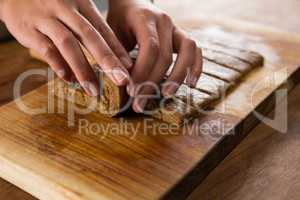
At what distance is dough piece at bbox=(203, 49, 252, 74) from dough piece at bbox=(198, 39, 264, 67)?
2 centimetres

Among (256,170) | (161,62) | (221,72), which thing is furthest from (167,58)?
(256,170)

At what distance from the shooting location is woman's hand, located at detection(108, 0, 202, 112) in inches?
42.3

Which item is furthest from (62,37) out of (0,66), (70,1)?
(0,66)

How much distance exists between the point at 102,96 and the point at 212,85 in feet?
1.08

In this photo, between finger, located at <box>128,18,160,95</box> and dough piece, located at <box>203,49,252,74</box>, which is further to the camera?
dough piece, located at <box>203,49,252,74</box>

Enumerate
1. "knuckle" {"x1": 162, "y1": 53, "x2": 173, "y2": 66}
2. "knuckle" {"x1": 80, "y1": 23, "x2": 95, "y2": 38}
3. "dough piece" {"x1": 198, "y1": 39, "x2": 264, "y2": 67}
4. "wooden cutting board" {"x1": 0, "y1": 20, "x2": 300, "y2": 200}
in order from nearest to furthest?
"wooden cutting board" {"x1": 0, "y1": 20, "x2": 300, "y2": 200} < "knuckle" {"x1": 80, "y1": 23, "x2": 95, "y2": 38} < "knuckle" {"x1": 162, "y1": 53, "x2": 173, "y2": 66} < "dough piece" {"x1": 198, "y1": 39, "x2": 264, "y2": 67}

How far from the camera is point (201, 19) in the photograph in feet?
5.54

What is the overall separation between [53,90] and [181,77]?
39cm

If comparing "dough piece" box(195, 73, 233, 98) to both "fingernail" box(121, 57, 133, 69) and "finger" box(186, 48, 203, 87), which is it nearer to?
"finger" box(186, 48, 203, 87)

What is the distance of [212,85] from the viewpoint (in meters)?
1.20

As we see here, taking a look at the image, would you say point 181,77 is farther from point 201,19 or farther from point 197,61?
point 201,19

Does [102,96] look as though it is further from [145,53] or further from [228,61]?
[228,61]

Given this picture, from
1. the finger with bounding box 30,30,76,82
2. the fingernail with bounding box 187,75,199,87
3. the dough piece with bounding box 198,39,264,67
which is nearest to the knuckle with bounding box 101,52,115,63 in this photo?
the finger with bounding box 30,30,76,82

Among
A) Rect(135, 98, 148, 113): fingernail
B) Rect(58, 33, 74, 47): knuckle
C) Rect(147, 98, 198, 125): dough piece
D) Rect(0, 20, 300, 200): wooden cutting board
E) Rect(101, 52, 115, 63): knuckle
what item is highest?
Rect(58, 33, 74, 47): knuckle
